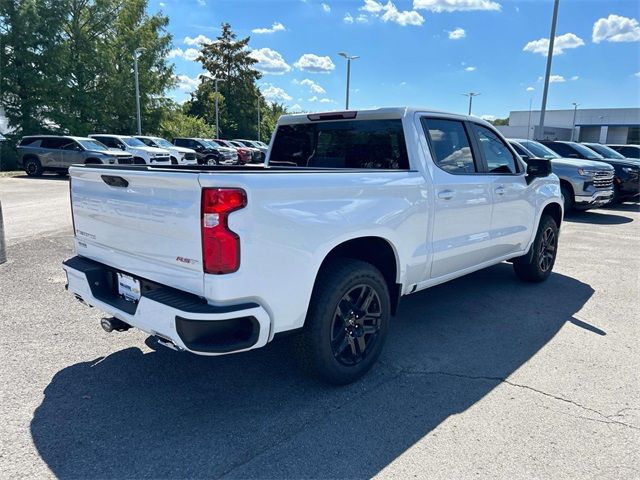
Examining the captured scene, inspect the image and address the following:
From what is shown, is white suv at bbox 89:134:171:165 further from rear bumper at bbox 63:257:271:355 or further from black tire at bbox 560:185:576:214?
rear bumper at bbox 63:257:271:355

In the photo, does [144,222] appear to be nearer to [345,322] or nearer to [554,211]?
[345,322]

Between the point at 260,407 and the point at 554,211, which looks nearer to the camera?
the point at 260,407

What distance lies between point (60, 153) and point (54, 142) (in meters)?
0.62

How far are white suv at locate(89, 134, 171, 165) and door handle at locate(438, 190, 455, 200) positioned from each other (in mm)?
16434

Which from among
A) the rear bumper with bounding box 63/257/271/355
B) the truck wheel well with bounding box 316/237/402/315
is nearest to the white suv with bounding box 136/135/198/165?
the truck wheel well with bounding box 316/237/402/315

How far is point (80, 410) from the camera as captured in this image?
9.70ft

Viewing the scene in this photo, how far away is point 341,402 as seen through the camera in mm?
3127

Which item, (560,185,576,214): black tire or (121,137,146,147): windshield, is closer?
(560,185,576,214): black tire

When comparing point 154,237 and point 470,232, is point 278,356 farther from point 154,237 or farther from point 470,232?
point 470,232

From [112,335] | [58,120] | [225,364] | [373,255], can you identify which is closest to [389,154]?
[373,255]

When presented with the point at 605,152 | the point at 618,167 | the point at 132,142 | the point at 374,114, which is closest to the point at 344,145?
the point at 374,114

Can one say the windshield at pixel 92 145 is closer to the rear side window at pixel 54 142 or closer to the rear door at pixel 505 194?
the rear side window at pixel 54 142

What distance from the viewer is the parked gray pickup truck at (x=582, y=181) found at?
36.3 ft

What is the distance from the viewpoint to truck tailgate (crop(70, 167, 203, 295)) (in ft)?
8.39
